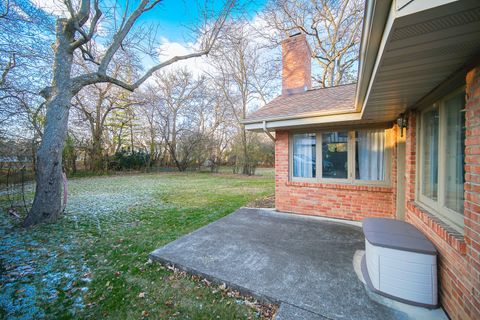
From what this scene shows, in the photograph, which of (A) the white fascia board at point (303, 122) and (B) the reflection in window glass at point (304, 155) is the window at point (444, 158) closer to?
(A) the white fascia board at point (303, 122)

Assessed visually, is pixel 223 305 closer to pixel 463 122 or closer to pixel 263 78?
pixel 463 122

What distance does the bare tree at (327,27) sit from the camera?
36.2 ft

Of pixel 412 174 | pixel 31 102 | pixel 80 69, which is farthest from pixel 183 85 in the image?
pixel 412 174

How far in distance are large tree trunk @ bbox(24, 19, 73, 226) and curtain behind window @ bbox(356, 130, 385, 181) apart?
278 inches

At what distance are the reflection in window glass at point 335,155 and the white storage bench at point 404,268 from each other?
8.31 feet

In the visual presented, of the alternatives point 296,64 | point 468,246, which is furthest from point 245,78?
point 468,246

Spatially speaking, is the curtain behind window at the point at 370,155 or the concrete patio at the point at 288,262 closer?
the concrete patio at the point at 288,262

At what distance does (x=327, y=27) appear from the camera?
11.9m

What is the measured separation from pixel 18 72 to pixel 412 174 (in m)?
11.5

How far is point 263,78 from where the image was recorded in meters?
15.2

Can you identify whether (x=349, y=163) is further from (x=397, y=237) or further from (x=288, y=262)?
(x=288, y=262)

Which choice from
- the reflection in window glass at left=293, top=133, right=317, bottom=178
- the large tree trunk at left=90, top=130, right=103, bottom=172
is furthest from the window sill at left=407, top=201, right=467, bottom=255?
the large tree trunk at left=90, top=130, right=103, bottom=172

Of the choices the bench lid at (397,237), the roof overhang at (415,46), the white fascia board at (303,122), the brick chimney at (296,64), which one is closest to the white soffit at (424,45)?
the roof overhang at (415,46)

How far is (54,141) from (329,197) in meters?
6.65
